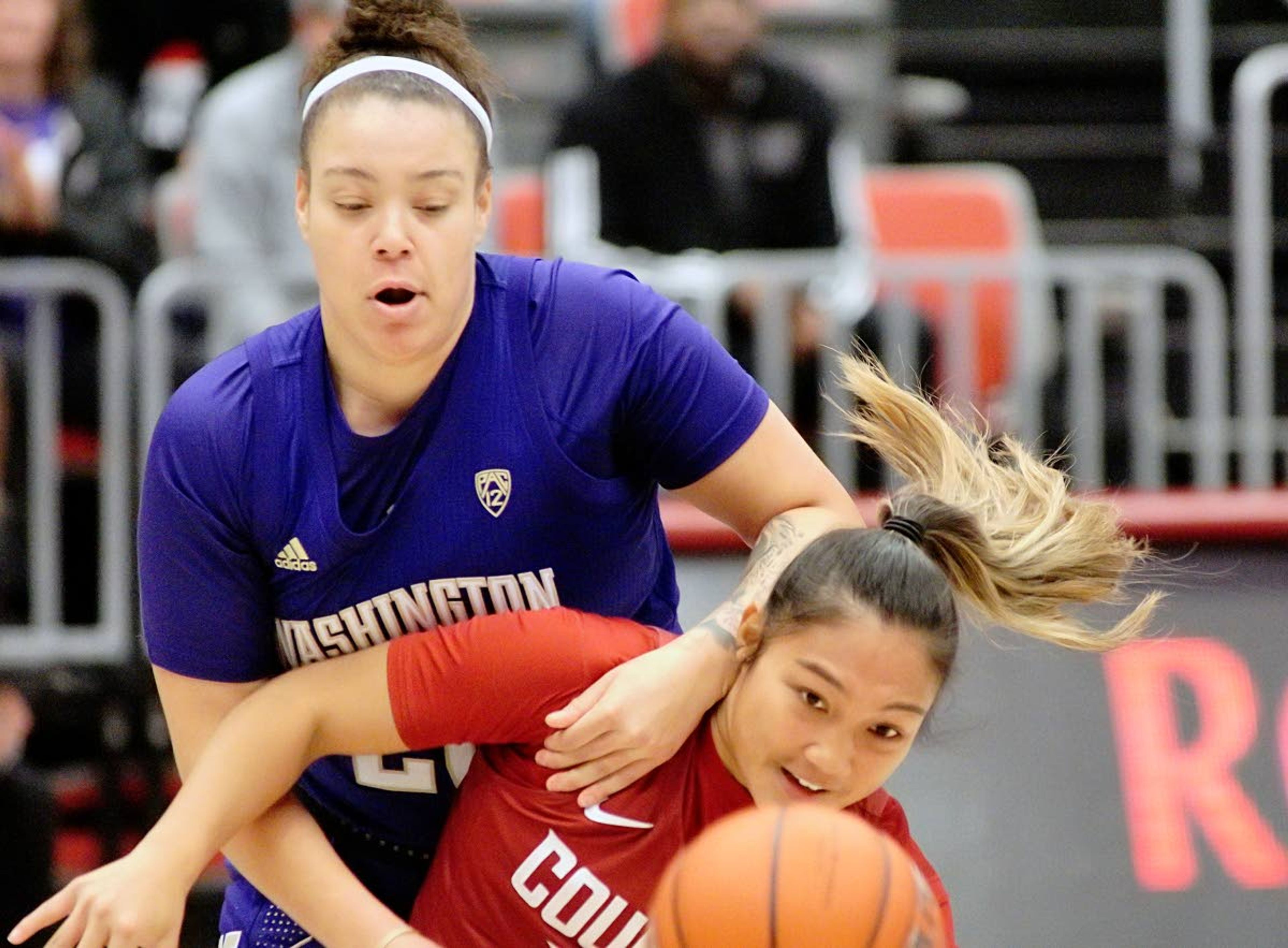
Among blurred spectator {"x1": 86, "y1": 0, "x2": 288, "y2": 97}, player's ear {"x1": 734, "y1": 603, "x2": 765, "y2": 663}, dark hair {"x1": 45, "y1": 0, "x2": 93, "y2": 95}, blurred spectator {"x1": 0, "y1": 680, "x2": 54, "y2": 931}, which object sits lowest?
blurred spectator {"x1": 0, "y1": 680, "x2": 54, "y2": 931}

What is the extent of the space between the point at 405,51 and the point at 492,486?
0.62 m

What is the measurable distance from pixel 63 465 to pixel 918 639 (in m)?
3.60

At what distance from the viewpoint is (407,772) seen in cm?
295

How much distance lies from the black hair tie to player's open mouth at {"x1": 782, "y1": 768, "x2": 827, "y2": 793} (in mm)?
380

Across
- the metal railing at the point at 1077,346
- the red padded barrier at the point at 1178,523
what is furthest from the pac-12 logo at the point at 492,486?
the metal railing at the point at 1077,346

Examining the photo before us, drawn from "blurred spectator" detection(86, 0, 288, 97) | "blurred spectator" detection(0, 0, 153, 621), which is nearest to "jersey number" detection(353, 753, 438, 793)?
"blurred spectator" detection(0, 0, 153, 621)

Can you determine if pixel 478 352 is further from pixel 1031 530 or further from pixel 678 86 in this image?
pixel 678 86

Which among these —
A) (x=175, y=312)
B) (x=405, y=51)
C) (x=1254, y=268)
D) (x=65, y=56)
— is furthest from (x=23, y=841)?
(x=1254, y=268)

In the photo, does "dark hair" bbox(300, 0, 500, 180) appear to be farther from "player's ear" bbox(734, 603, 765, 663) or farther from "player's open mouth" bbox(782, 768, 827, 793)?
"player's open mouth" bbox(782, 768, 827, 793)

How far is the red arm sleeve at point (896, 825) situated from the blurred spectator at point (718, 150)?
10.6 ft

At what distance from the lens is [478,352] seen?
2855 millimetres

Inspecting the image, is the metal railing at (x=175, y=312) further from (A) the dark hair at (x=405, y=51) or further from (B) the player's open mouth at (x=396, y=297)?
(B) the player's open mouth at (x=396, y=297)

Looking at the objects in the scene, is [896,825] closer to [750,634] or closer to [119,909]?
[750,634]

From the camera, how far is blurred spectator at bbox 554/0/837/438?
19.9ft
